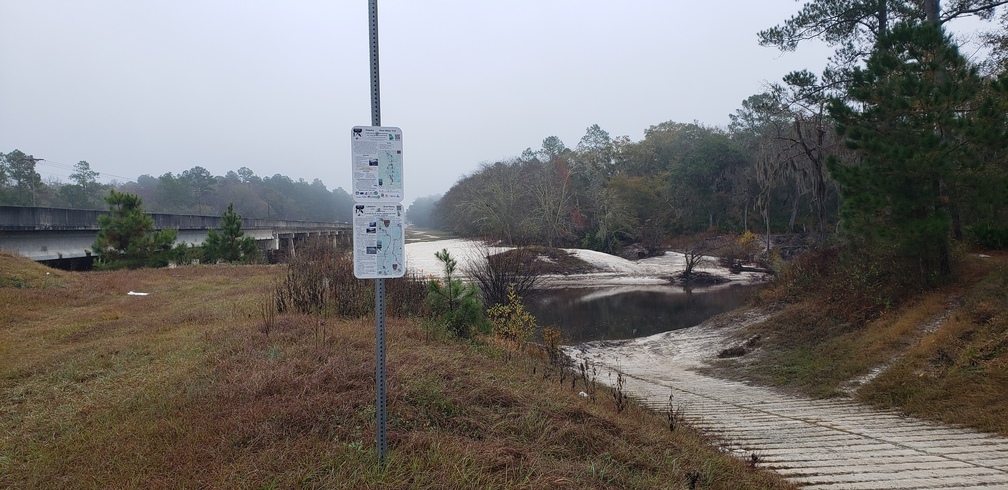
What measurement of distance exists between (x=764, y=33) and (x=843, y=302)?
27.0ft

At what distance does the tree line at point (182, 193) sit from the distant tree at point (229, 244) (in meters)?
3.80

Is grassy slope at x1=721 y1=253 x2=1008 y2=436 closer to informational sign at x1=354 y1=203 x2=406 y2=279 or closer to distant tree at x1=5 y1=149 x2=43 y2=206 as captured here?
informational sign at x1=354 y1=203 x2=406 y2=279

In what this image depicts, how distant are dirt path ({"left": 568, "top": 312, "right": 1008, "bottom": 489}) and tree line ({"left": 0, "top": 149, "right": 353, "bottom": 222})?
7.78 m

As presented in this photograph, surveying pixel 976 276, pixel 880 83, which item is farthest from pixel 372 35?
pixel 976 276

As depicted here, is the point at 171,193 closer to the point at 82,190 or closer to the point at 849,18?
the point at 82,190

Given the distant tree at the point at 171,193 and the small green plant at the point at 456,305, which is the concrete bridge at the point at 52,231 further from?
the distant tree at the point at 171,193

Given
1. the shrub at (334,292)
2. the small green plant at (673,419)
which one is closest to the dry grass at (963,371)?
the small green plant at (673,419)

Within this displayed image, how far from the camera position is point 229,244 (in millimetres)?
27453

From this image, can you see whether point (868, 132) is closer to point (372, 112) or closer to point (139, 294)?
point (372, 112)

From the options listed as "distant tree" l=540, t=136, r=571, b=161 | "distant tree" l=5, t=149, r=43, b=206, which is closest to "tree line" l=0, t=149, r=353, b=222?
"distant tree" l=5, t=149, r=43, b=206

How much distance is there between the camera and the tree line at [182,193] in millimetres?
52500

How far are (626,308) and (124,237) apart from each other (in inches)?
839

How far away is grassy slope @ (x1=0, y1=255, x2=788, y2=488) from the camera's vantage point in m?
3.30

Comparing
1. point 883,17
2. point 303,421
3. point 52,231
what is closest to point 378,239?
point 303,421
